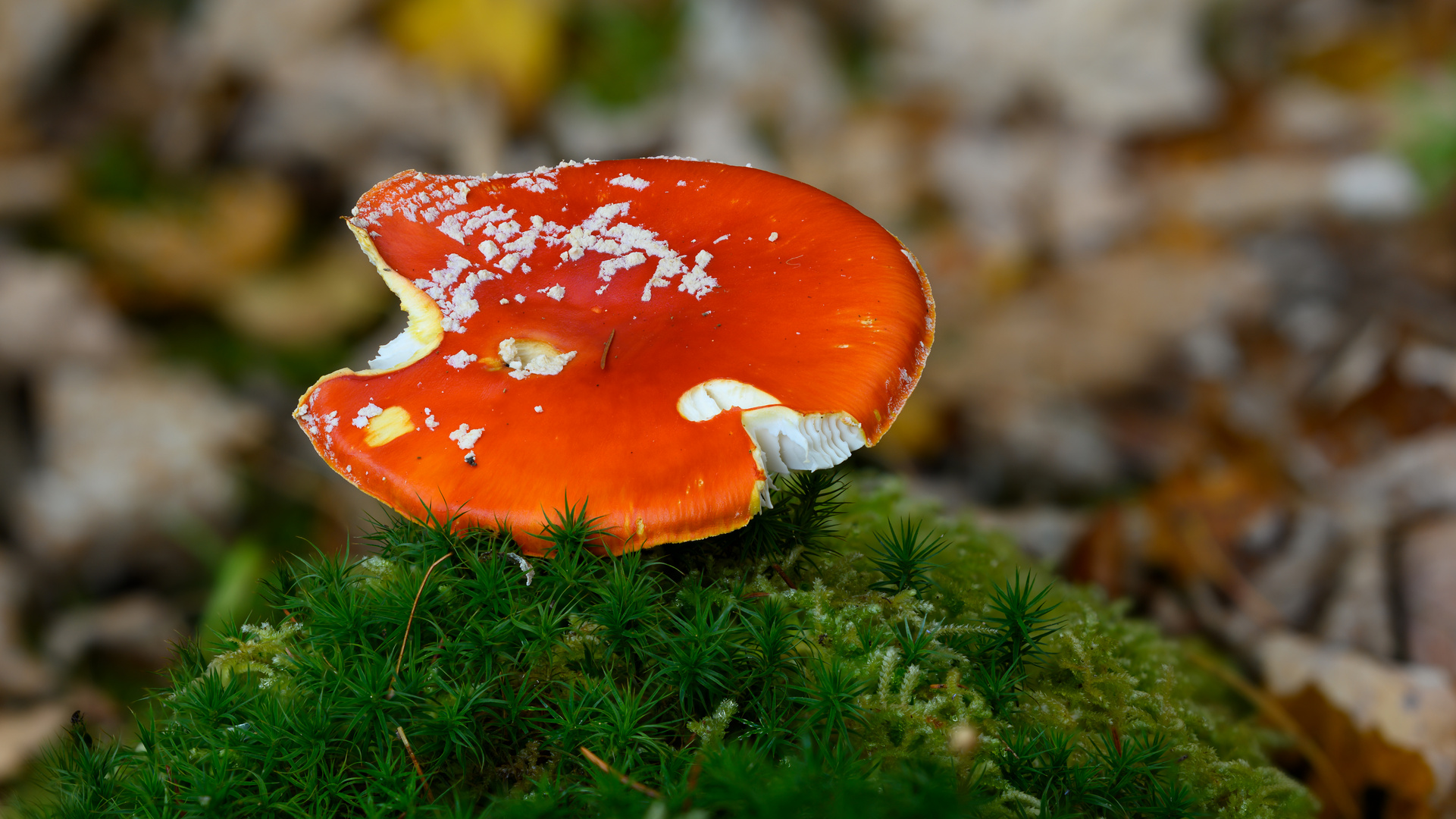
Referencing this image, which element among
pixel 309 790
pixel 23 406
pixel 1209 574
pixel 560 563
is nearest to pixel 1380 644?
pixel 1209 574

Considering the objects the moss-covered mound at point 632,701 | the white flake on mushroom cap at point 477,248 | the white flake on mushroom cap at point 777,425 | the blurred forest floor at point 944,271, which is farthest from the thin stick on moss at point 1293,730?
the white flake on mushroom cap at point 477,248

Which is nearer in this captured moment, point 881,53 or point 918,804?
point 918,804

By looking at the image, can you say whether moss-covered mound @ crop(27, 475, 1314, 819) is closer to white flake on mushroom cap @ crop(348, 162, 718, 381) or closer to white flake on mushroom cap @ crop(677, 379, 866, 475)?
white flake on mushroom cap @ crop(677, 379, 866, 475)

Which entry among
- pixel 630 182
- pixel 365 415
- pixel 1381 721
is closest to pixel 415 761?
pixel 365 415

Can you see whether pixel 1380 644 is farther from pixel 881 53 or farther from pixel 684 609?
pixel 881 53

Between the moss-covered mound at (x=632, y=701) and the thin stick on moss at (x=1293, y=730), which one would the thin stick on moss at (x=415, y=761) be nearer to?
the moss-covered mound at (x=632, y=701)

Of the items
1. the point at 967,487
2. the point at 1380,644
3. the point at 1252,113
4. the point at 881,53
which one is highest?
the point at 881,53

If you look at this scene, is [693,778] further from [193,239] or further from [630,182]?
[193,239]
